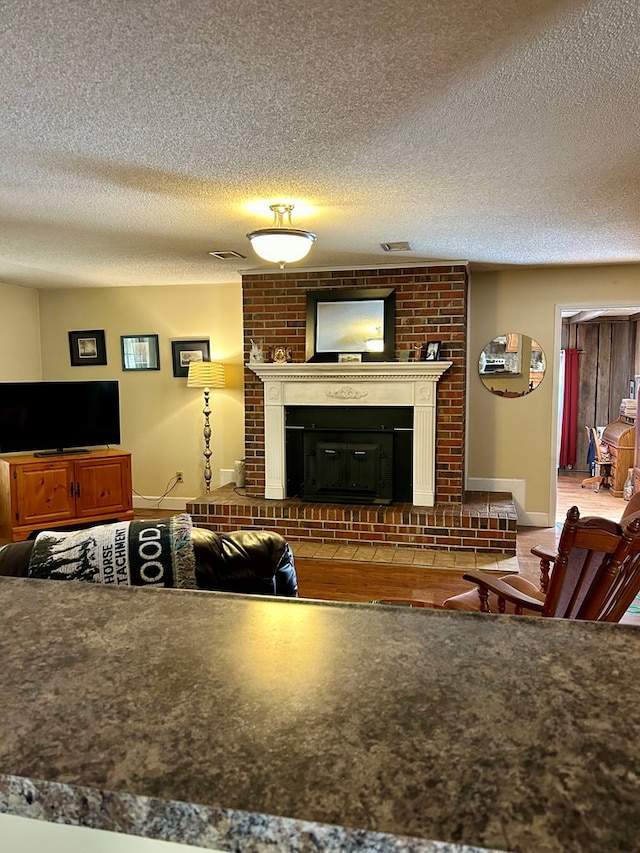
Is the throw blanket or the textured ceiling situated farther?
the throw blanket

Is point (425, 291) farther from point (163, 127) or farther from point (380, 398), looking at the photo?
point (163, 127)

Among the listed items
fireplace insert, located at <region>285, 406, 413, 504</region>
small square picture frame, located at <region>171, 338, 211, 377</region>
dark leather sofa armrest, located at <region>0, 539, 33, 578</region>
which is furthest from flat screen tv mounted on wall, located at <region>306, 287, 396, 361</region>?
dark leather sofa armrest, located at <region>0, 539, 33, 578</region>

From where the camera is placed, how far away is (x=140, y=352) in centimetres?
623

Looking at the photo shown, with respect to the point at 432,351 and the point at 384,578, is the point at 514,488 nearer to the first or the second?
the point at 432,351

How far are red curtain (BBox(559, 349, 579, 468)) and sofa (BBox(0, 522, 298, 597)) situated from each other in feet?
25.8

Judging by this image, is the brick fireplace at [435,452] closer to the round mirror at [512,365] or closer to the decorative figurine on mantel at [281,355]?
the decorative figurine on mantel at [281,355]

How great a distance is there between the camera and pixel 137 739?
2.18 ft

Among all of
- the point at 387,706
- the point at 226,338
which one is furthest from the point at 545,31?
the point at 226,338

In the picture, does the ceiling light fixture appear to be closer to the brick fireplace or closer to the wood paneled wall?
the brick fireplace

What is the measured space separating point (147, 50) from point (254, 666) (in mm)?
1641

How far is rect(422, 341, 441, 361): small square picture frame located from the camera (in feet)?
16.1

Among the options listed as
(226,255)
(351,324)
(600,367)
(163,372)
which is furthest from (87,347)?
(600,367)

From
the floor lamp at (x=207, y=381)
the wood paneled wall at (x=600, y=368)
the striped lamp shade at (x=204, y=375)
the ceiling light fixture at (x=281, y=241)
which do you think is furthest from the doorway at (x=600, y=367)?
the ceiling light fixture at (x=281, y=241)

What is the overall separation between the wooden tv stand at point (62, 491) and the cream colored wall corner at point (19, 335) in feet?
3.73
